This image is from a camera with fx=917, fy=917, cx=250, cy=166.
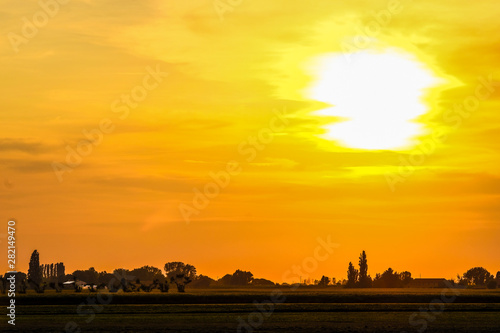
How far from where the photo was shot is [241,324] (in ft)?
256

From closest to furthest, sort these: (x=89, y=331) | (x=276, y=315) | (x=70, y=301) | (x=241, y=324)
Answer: (x=89, y=331), (x=241, y=324), (x=276, y=315), (x=70, y=301)

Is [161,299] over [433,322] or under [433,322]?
over

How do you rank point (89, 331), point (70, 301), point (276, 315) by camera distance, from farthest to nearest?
point (70, 301), point (276, 315), point (89, 331)

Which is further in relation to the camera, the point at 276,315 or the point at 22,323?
the point at 276,315

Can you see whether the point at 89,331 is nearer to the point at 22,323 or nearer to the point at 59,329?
the point at 59,329

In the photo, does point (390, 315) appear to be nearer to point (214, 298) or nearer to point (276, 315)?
point (276, 315)

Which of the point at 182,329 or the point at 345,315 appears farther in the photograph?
the point at 345,315

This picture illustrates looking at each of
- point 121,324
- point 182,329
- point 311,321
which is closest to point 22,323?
point 121,324

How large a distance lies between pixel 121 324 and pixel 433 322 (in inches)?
1078

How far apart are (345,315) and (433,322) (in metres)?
14.5

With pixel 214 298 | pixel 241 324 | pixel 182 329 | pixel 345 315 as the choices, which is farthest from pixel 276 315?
pixel 214 298

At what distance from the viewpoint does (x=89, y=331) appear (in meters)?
70.2

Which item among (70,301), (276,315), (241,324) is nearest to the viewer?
(241,324)

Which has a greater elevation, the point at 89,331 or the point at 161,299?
the point at 161,299
